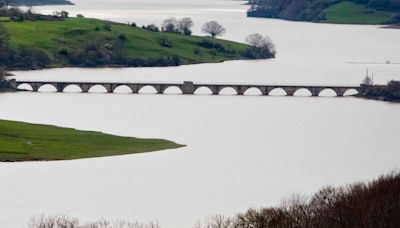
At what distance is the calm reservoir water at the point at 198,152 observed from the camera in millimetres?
67188

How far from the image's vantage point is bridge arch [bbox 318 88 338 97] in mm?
138788

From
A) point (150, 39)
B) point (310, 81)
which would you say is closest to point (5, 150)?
point (310, 81)

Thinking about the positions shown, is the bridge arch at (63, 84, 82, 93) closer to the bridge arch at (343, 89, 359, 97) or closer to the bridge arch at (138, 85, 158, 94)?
the bridge arch at (138, 85, 158, 94)

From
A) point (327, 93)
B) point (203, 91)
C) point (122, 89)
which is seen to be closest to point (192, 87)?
point (203, 91)

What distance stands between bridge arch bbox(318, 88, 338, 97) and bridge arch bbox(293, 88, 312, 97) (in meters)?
1.25

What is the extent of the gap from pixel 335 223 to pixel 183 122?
188 ft

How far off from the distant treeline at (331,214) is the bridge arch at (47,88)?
7604 centimetres

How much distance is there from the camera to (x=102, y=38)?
17312 cm

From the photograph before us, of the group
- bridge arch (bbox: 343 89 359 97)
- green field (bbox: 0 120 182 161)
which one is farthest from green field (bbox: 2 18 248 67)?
green field (bbox: 0 120 182 161)

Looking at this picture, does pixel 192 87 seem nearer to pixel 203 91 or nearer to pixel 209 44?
pixel 203 91

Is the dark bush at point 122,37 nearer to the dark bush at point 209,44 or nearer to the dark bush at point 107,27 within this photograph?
the dark bush at point 107,27

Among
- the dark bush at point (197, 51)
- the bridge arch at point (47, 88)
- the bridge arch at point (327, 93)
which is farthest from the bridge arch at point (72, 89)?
the dark bush at point (197, 51)

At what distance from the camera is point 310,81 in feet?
490

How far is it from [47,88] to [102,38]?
34.5 m
